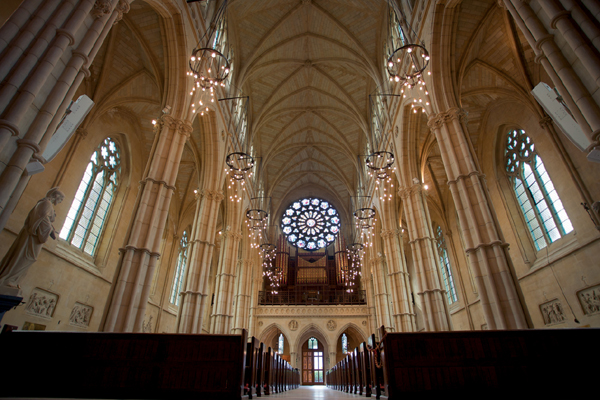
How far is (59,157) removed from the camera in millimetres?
12422

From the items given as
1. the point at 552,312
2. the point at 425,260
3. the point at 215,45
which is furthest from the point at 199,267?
the point at 552,312

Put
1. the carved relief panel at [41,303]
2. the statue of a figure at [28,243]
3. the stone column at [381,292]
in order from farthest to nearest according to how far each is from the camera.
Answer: the stone column at [381,292]
the carved relief panel at [41,303]
the statue of a figure at [28,243]

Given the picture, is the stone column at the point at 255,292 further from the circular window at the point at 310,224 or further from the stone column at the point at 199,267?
the stone column at the point at 199,267

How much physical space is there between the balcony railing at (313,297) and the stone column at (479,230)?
18.3m

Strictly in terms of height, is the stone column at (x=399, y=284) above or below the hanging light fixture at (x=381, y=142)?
below

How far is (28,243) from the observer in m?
6.05

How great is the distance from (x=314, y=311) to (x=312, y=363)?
5754 millimetres

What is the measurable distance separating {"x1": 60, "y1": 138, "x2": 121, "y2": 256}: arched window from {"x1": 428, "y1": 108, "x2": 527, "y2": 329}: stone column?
49.2ft

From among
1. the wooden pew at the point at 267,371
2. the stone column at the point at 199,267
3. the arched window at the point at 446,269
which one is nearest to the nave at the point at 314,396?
the wooden pew at the point at 267,371

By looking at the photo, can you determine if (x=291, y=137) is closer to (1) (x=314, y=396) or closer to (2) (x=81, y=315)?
(2) (x=81, y=315)

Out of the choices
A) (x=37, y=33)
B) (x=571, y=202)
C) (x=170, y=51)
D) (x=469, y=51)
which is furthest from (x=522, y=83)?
(x=37, y=33)

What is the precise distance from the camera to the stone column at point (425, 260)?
12.2 metres

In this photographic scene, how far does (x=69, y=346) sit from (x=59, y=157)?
33.6ft

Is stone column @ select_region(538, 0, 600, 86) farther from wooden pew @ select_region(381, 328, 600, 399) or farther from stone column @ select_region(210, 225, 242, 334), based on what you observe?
stone column @ select_region(210, 225, 242, 334)
